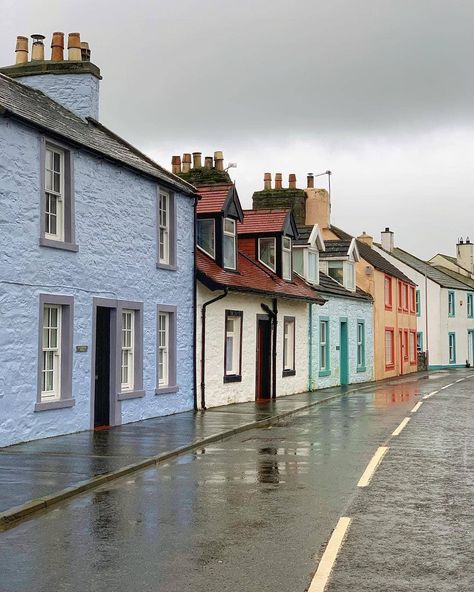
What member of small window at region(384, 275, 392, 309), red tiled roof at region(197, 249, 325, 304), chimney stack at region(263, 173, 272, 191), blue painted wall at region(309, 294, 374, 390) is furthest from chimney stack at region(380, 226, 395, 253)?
red tiled roof at region(197, 249, 325, 304)

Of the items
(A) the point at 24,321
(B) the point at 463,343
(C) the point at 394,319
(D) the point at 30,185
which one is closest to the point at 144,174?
(D) the point at 30,185

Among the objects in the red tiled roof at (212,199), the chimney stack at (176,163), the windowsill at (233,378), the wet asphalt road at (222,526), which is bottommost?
the wet asphalt road at (222,526)

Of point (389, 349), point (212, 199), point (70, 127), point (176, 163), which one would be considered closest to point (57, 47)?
point (70, 127)

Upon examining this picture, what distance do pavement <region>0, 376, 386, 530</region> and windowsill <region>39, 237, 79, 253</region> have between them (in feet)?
12.1

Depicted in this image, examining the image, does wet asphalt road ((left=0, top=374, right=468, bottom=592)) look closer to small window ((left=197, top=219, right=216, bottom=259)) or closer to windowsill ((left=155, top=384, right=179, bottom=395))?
windowsill ((left=155, top=384, right=179, bottom=395))

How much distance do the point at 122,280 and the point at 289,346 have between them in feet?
42.6

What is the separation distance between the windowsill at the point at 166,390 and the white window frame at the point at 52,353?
4.20m

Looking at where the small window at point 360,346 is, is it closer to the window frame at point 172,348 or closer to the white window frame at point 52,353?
the window frame at point 172,348

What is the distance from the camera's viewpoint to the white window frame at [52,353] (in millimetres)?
16062

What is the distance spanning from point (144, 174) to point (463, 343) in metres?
51.6

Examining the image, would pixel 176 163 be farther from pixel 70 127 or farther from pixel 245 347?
pixel 70 127

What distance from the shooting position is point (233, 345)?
1009 inches

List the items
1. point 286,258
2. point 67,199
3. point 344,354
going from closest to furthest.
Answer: point 67,199, point 286,258, point 344,354

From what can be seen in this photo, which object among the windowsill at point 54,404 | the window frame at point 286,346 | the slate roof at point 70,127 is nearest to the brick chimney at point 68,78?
the slate roof at point 70,127
